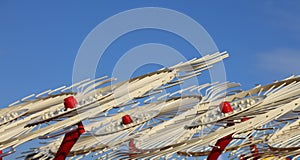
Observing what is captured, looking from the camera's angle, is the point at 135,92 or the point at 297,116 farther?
the point at 297,116

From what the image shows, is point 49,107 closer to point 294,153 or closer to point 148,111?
point 148,111

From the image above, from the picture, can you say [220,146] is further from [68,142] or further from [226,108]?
[68,142]

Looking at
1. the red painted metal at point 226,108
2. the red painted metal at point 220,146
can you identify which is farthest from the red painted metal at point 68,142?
the red painted metal at point 226,108

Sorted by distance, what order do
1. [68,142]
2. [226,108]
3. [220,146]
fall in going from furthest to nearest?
[68,142], [220,146], [226,108]

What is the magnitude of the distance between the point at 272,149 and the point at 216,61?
19.9 feet

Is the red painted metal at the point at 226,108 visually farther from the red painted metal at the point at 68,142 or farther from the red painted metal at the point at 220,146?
the red painted metal at the point at 68,142

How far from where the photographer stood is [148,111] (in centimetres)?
4462

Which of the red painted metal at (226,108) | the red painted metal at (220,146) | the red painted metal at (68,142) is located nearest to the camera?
the red painted metal at (226,108)

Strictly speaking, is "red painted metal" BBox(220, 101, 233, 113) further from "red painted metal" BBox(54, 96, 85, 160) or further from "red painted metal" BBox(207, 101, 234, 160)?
"red painted metal" BBox(54, 96, 85, 160)

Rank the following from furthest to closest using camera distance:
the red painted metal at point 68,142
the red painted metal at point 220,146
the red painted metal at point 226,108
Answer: the red painted metal at point 68,142
the red painted metal at point 220,146
the red painted metal at point 226,108

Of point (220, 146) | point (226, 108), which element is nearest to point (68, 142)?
point (220, 146)

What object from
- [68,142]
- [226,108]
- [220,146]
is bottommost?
[220,146]

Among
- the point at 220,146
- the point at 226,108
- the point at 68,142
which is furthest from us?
the point at 68,142

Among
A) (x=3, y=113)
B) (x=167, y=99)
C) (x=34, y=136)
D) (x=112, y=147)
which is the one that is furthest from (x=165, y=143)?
(x=3, y=113)
